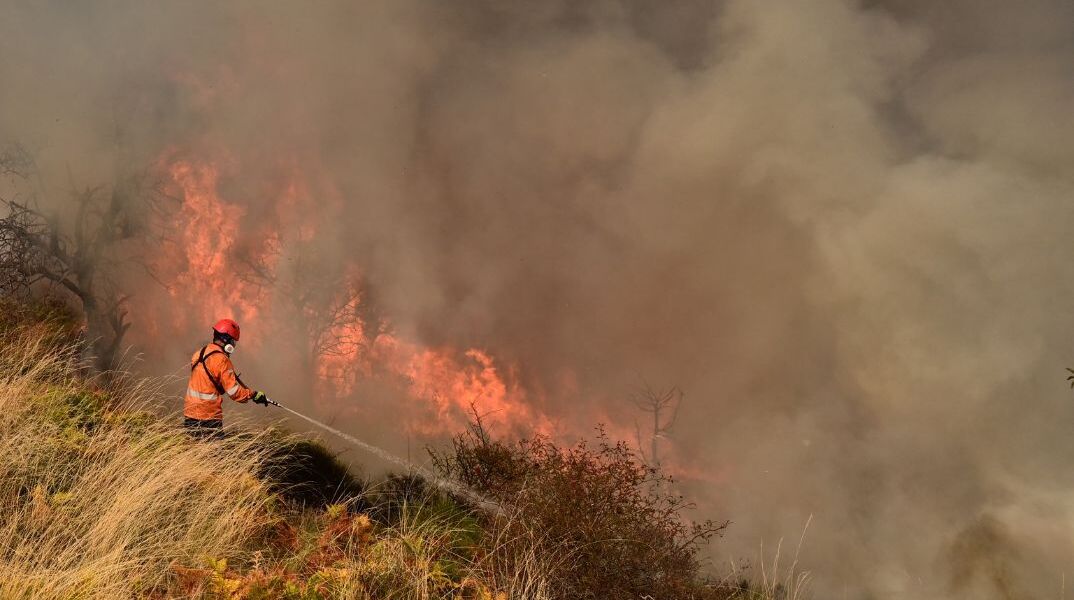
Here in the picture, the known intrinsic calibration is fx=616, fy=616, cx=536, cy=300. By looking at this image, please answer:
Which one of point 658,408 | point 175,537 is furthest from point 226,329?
point 658,408

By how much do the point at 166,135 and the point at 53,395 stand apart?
22246 millimetres

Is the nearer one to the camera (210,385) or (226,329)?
(210,385)

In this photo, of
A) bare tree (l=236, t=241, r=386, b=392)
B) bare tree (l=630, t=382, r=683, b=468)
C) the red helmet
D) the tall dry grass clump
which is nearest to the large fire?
bare tree (l=236, t=241, r=386, b=392)

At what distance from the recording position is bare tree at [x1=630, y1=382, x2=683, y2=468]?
106ft

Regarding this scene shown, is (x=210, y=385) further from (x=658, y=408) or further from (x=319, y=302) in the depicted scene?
(x=658, y=408)

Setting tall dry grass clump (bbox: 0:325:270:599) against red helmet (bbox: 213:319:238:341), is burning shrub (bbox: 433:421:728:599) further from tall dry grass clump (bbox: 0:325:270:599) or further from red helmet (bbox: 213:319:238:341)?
red helmet (bbox: 213:319:238:341)

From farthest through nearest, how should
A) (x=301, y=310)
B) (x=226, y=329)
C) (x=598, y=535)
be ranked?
(x=301, y=310)
(x=226, y=329)
(x=598, y=535)

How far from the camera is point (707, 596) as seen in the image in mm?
4934

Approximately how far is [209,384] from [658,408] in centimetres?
A: 2800

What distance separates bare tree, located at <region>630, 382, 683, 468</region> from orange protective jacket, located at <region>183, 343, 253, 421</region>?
27336 mm

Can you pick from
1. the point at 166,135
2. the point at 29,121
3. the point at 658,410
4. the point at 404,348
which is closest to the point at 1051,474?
the point at 658,410

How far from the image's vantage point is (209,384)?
22.6 feet

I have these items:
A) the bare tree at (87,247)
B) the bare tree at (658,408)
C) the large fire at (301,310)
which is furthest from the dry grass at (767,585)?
the bare tree at (658,408)

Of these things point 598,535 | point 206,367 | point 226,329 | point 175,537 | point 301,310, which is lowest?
point 175,537
